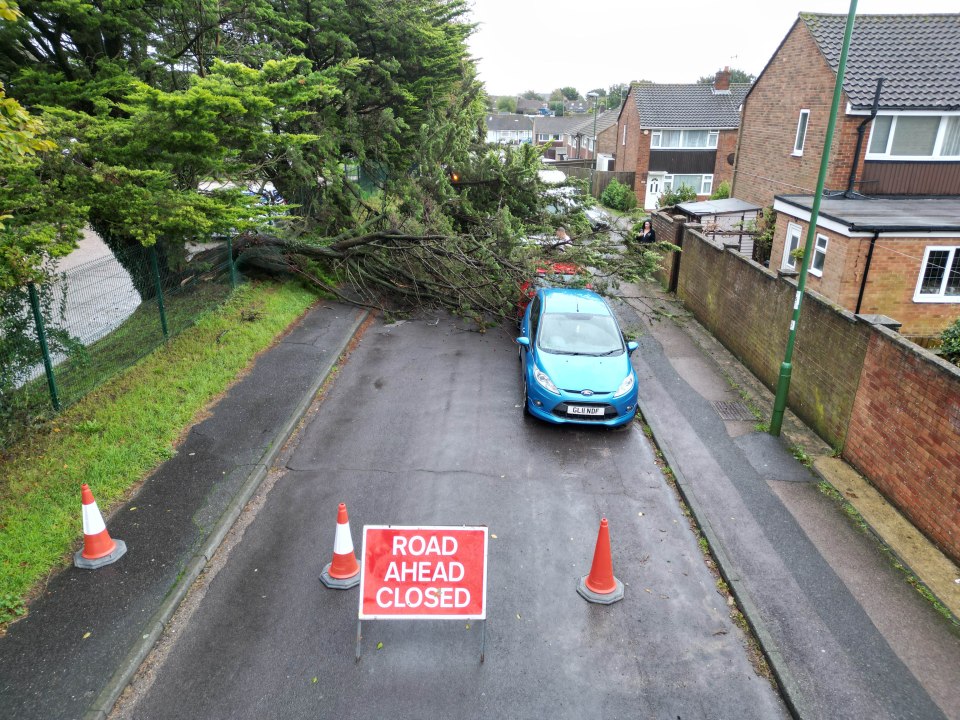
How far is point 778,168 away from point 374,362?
16196 millimetres

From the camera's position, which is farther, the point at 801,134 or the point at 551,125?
the point at 551,125

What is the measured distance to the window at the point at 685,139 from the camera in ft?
126

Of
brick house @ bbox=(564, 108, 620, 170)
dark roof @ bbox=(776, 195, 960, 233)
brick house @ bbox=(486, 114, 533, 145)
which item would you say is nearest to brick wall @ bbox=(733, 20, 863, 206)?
dark roof @ bbox=(776, 195, 960, 233)

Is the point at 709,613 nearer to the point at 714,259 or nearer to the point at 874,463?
the point at 874,463

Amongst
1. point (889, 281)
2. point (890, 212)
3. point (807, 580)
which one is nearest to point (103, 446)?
point (807, 580)

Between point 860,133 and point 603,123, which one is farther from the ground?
point 603,123

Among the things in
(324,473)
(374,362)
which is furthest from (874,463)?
(374,362)

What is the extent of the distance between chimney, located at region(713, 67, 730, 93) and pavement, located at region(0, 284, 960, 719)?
34624mm

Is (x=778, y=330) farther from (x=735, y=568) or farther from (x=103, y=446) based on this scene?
(x=103, y=446)

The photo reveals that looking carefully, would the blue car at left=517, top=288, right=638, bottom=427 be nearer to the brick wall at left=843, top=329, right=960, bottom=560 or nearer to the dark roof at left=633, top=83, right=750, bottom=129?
the brick wall at left=843, top=329, right=960, bottom=560

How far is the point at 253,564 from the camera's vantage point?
6.49m

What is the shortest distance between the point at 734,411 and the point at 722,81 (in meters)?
35.3

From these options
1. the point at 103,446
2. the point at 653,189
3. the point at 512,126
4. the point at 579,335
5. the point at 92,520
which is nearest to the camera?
the point at 92,520

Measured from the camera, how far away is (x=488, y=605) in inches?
237
